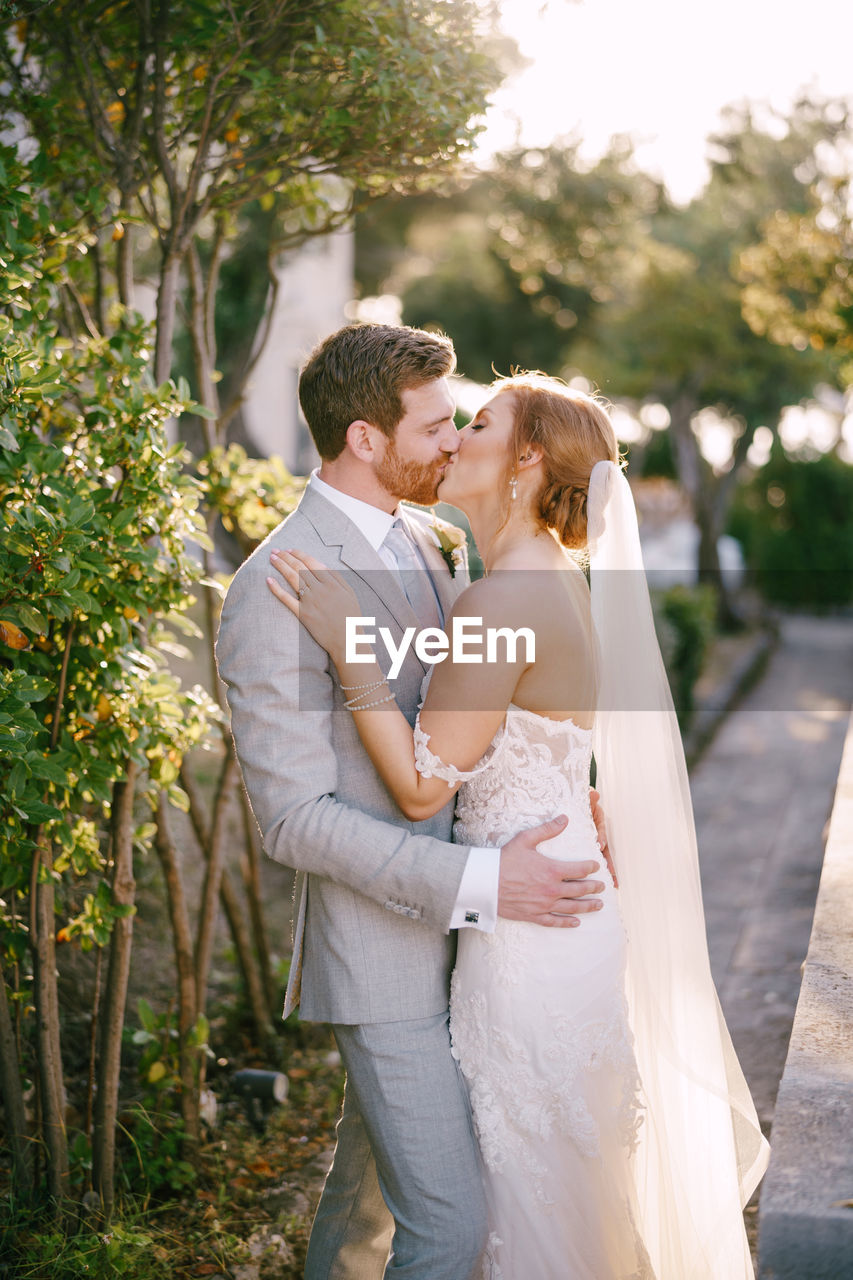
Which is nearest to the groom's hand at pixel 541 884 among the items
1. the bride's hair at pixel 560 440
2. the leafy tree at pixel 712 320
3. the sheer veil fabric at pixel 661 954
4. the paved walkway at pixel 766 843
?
the sheer veil fabric at pixel 661 954

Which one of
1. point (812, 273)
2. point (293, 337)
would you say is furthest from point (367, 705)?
point (293, 337)

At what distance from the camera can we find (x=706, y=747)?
9.86 metres

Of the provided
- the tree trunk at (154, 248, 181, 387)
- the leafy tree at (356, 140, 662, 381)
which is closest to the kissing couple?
the tree trunk at (154, 248, 181, 387)

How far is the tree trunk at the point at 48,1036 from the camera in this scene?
9.36ft

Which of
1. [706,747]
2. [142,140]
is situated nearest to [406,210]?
[706,747]

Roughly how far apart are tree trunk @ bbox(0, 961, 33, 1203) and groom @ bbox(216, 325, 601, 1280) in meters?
0.77

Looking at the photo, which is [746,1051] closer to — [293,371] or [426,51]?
[426,51]

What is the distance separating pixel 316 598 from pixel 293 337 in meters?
15.0

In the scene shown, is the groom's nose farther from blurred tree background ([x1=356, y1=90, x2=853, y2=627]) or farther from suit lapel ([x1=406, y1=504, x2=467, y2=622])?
blurred tree background ([x1=356, y1=90, x2=853, y2=627])

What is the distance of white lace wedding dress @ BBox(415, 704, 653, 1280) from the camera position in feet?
7.64

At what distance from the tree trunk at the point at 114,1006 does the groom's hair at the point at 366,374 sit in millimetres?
1133

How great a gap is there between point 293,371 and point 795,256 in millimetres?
8686

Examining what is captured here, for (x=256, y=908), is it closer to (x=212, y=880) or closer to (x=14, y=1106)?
(x=212, y=880)

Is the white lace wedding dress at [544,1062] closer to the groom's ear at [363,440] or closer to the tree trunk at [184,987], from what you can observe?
the groom's ear at [363,440]
